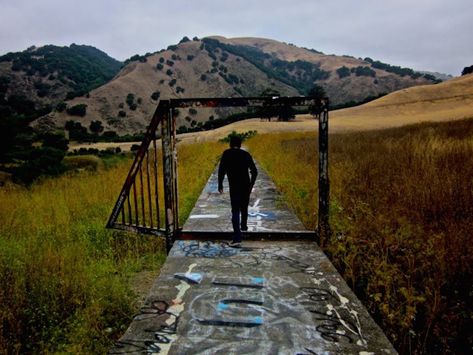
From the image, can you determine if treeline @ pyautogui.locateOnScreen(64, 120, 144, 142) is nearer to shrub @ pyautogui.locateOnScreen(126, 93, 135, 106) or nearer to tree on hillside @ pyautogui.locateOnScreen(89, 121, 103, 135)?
tree on hillside @ pyautogui.locateOnScreen(89, 121, 103, 135)

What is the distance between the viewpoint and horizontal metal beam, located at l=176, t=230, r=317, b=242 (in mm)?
5191

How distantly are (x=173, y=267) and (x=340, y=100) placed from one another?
122 metres

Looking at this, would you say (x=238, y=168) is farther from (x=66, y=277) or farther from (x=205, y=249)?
(x=66, y=277)

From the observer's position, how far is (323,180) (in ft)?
17.1

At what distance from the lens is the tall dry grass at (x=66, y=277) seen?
348 cm

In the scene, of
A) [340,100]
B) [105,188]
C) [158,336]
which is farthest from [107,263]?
[340,100]

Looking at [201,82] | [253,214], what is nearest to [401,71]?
[201,82]

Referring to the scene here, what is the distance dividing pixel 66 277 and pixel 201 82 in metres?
110

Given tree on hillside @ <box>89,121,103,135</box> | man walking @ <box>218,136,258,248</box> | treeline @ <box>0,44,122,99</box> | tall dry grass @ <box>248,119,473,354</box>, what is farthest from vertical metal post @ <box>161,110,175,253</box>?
treeline @ <box>0,44,122,99</box>

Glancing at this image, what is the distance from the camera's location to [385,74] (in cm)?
12719

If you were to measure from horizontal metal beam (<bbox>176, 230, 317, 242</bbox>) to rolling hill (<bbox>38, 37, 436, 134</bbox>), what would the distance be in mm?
70984

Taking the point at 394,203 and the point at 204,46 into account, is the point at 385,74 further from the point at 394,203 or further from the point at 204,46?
the point at 394,203

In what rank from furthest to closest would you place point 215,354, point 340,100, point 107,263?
point 340,100 → point 107,263 → point 215,354

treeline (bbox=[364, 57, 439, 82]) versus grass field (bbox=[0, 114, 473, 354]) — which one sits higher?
treeline (bbox=[364, 57, 439, 82])
